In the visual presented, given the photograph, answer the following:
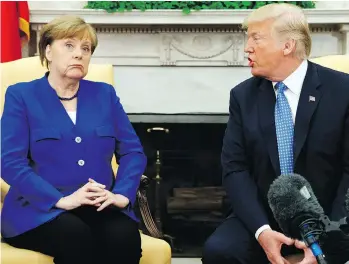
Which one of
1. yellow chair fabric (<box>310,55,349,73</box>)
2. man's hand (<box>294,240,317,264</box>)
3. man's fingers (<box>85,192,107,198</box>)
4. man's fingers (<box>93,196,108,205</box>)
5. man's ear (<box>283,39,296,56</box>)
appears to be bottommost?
man's hand (<box>294,240,317,264</box>)

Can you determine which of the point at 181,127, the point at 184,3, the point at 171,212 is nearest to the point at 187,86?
the point at 181,127

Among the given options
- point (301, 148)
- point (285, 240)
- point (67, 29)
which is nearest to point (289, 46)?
point (301, 148)

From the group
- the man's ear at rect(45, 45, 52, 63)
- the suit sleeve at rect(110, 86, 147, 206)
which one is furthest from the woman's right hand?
the man's ear at rect(45, 45, 52, 63)

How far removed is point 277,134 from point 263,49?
0.29 meters

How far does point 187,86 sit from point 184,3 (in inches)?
19.6

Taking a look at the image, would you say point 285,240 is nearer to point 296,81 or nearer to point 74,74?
point 296,81

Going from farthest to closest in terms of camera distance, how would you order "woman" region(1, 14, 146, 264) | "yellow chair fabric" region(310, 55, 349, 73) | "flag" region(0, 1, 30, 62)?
1. "flag" region(0, 1, 30, 62)
2. "yellow chair fabric" region(310, 55, 349, 73)
3. "woman" region(1, 14, 146, 264)

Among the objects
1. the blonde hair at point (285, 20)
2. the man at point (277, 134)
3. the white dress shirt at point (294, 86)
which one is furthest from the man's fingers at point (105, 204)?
the blonde hair at point (285, 20)

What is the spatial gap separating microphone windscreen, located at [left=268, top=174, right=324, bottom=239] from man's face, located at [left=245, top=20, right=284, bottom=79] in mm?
651

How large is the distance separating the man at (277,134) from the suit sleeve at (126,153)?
0.33 m

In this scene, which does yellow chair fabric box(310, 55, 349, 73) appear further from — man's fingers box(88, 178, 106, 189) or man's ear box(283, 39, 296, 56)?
man's fingers box(88, 178, 106, 189)

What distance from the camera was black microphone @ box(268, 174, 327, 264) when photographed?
1.48 m

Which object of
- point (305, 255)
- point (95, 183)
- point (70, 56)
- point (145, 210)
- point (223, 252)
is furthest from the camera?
point (145, 210)

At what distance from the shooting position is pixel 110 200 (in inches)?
86.6
